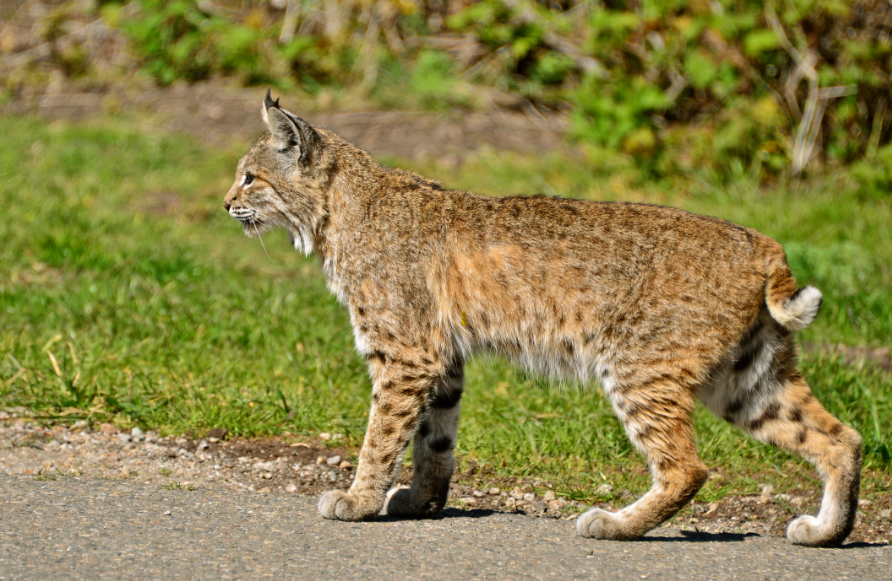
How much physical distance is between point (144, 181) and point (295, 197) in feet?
16.9

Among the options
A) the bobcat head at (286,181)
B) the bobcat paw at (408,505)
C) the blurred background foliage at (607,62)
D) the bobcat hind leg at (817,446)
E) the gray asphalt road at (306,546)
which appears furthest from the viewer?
the blurred background foliage at (607,62)

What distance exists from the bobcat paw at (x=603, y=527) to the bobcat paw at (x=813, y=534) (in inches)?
25.3

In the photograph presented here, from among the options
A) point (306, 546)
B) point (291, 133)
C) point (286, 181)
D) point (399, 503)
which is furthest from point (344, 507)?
point (291, 133)

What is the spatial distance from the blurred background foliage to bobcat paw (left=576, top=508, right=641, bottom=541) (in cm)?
544

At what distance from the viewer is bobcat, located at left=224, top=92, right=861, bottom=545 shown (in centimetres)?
392

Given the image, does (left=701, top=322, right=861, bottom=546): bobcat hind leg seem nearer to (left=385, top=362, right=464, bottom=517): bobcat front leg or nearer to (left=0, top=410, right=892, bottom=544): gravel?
(left=0, top=410, right=892, bottom=544): gravel

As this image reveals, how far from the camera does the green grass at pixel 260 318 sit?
16.1ft

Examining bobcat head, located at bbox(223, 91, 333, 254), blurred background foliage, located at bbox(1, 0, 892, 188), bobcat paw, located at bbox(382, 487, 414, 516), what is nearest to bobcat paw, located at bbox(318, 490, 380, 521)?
bobcat paw, located at bbox(382, 487, 414, 516)

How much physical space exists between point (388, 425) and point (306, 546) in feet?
2.33

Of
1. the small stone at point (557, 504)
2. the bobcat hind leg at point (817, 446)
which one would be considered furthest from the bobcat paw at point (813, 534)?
the small stone at point (557, 504)

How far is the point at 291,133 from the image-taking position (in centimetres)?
446

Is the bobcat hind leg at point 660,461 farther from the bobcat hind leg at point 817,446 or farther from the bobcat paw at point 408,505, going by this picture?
the bobcat paw at point 408,505

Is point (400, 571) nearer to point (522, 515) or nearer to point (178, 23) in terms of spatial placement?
point (522, 515)

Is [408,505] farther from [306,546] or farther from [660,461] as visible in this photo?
[660,461]
